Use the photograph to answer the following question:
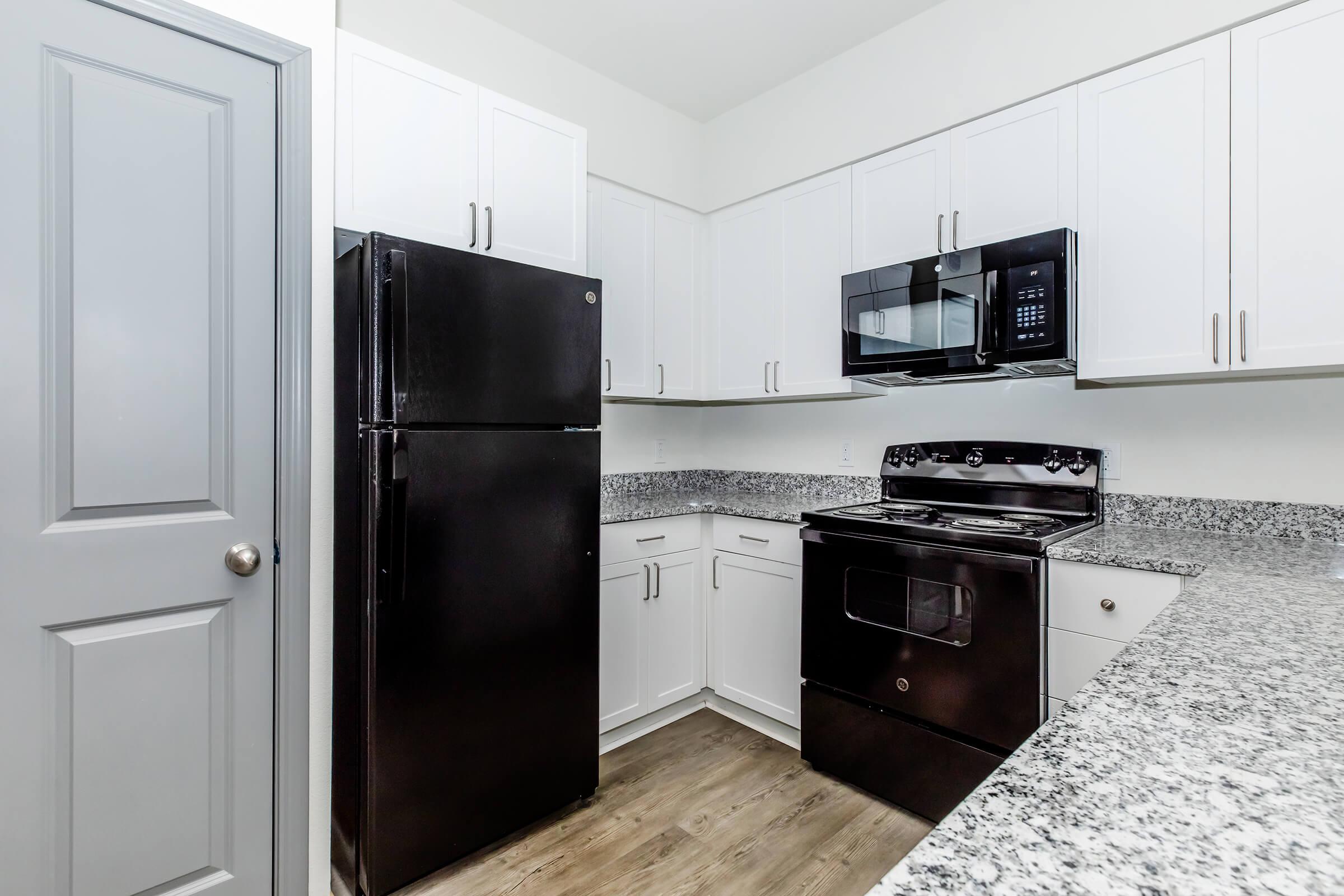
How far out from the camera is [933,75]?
2.33m

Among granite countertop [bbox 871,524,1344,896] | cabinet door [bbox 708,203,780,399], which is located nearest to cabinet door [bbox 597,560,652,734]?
cabinet door [bbox 708,203,780,399]

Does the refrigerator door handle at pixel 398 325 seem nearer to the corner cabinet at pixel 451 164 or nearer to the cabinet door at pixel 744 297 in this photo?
the corner cabinet at pixel 451 164

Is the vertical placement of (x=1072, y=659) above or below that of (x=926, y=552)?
below

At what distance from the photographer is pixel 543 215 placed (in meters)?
2.14

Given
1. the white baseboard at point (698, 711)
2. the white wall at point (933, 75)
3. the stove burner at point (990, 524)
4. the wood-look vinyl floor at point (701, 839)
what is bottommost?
the wood-look vinyl floor at point (701, 839)

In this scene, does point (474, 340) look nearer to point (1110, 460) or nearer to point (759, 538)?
point (759, 538)

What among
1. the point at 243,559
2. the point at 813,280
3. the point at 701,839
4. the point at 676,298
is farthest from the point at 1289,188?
the point at 243,559

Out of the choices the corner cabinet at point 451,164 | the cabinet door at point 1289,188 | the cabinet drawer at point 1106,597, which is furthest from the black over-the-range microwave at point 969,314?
the corner cabinet at point 451,164

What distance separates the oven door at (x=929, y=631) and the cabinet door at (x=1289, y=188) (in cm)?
84

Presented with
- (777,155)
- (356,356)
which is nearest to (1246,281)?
(777,155)

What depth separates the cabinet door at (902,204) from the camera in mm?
2289

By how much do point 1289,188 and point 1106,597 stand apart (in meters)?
1.13

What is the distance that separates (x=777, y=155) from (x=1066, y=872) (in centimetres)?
287

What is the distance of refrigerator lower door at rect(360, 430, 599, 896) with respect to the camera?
1589 millimetres
